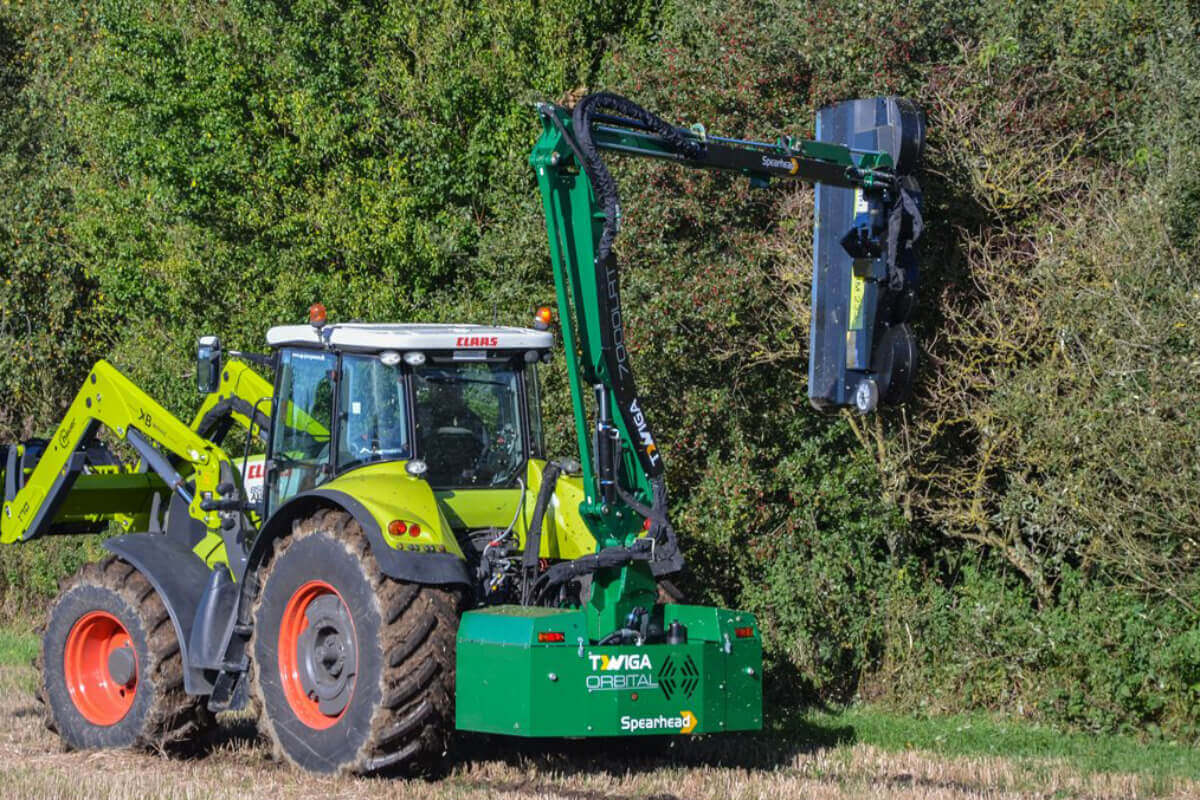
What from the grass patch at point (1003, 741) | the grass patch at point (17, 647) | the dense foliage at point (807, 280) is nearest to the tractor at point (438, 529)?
the dense foliage at point (807, 280)

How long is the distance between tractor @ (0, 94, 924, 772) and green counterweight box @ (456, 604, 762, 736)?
1cm

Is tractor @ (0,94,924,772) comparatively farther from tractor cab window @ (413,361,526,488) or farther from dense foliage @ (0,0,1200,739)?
dense foliage @ (0,0,1200,739)

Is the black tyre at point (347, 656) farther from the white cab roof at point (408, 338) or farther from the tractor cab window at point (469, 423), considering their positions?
the white cab roof at point (408, 338)

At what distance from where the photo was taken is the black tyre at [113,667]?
9383 mm

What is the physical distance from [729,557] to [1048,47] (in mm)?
5068

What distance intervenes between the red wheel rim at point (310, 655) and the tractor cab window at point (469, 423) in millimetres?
970

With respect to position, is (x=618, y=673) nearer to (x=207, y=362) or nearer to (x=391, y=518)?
(x=391, y=518)

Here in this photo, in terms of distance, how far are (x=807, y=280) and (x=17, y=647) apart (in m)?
8.78

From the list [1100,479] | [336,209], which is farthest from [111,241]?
[1100,479]

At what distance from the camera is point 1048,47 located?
12.9m

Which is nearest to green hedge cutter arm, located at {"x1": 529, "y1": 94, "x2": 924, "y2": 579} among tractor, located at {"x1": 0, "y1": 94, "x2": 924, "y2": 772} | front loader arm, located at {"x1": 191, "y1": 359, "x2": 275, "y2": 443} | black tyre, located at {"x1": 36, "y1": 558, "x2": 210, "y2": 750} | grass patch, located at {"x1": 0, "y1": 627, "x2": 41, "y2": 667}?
tractor, located at {"x1": 0, "y1": 94, "x2": 924, "y2": 772}

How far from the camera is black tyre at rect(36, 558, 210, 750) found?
30.8 ft

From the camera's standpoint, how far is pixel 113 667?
972 cm

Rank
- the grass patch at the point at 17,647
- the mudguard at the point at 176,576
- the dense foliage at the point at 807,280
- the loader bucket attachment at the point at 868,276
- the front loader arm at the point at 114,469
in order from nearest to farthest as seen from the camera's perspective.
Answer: the mudguard at the point at 176,576 → the front loader arm at the point at 114,469 → the loader bucket attachment at the point at 868,276 → the dense foliage at the point at 807,280 → the grass patch at the point at 17,647
